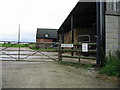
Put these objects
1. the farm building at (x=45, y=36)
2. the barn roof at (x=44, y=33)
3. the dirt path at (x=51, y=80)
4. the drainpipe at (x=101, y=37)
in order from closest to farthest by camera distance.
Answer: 1. the dirt path at (x=51, y=80)
2. the drainpipe at (x=101, y=37)
3. the farm building at (x=45, y=36)
4. the barn roof at (x=44, y=33)

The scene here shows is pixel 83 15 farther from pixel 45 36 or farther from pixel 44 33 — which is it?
pixel 44 33

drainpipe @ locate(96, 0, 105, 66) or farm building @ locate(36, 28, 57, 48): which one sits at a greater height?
farm building @ locate(36, 28, 57, 48)

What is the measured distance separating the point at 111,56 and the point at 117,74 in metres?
1.41

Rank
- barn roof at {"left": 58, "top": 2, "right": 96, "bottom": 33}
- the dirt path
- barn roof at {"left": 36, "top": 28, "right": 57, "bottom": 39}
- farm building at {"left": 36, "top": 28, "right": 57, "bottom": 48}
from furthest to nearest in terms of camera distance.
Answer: barn roof at {"left": 36, "top": 28, "right": 57, "bottom": 39} → farm building at {"left": 36, "top": 28, "right": 57, "bottom": 48} → barn roof at {"left": 58, "top": 2, "right": 96, "bottom": 33} → the dirt path

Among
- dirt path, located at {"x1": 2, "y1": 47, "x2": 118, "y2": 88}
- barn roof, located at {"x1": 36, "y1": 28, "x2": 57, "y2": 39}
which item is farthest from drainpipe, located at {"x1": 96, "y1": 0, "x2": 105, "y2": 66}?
barn roof, located at {"x1": 36, "y1": 28, "x2": 57, "y2": 39}

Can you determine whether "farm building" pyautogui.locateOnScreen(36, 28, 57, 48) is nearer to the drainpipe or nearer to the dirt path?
the drainpipe

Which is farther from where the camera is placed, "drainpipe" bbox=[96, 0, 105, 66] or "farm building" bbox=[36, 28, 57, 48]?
"farm building" bbox=[36, 28, 57, 48]

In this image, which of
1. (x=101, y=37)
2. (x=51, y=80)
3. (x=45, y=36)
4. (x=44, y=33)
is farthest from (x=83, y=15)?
(x=44, y=33)

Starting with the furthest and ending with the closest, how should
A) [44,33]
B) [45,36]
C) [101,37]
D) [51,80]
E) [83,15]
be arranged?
[44,33]
[45,36]
[83,15]
[101,37]
[51,80]

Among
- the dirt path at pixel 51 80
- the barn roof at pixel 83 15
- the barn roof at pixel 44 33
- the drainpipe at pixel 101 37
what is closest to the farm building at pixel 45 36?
the barn roof at pixel 44 33

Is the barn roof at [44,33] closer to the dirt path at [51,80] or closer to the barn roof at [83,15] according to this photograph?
the barn roof at [83,15]

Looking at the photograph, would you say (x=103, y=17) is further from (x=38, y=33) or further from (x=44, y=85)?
(x=38, y=33)

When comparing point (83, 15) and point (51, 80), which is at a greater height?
point (83, 15)

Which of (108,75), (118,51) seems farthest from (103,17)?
(108,75)
